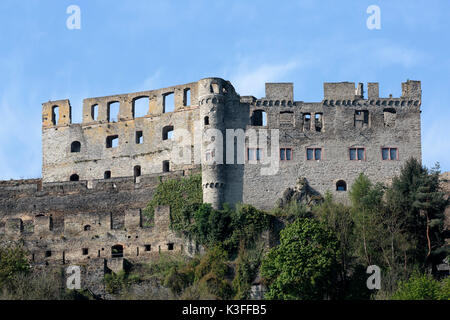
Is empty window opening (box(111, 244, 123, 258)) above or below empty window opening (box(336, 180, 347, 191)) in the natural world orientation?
below

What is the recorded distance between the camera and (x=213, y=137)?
5422 cm

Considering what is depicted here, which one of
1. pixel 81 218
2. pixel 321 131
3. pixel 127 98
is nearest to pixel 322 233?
pixel 321 131

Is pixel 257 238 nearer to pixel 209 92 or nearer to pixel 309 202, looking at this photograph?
pixel 309 202

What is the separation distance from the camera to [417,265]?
48219 mm

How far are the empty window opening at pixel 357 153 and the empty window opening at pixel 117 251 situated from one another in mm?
13141

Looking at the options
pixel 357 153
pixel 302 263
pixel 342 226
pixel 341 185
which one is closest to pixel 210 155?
pixel 341 185

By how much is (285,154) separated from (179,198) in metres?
6.08

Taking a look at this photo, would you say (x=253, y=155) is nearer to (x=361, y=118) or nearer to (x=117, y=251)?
(x=361, y=118)

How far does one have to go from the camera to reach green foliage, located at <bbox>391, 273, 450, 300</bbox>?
141 feet

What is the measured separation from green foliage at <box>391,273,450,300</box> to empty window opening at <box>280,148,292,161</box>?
1200cm

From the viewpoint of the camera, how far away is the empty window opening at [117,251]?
52.6 metres

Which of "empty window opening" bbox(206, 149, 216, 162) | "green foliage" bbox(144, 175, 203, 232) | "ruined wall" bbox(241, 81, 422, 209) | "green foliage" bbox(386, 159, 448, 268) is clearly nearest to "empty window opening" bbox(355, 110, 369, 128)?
"ruined wall" bbox(241, 81, 422, 209)

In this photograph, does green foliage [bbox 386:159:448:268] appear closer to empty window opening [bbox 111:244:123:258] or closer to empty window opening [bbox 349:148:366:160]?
empty window opening [bbox 349:148:366:160]

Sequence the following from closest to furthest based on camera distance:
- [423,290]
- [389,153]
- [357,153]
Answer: [423,290] < [357,153] < [389,153]
